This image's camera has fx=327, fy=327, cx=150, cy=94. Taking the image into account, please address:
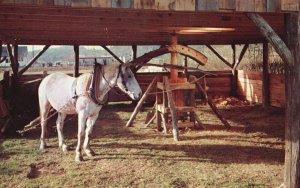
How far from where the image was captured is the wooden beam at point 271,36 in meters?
5.26

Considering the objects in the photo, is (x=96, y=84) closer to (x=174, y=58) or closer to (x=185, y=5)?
(x=185, y=5)

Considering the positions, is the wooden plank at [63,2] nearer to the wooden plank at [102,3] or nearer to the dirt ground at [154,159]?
the wooden plank at [102,3]

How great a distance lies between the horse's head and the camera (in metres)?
6.92

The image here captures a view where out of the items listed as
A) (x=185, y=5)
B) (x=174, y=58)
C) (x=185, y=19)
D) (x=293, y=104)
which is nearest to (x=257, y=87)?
(x=174, y=58)

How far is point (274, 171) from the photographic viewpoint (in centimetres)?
643

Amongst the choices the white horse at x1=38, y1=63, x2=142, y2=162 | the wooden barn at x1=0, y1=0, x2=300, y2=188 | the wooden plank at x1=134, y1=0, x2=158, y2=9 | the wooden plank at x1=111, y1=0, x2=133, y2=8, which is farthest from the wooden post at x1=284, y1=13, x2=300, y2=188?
the white horse at x1=38, y1=63, x2=142, y2=162

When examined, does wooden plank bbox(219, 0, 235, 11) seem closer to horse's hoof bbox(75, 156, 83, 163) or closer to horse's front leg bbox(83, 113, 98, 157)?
horse's front leg bbox(83, 113, 98, 157)

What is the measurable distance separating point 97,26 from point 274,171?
6.06 metres

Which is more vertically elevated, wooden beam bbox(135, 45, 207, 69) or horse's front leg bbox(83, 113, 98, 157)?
wooden beam bbox(135, 45, 207, 69)

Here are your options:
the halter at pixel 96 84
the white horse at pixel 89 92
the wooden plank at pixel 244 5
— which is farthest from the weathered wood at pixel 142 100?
the wooden plank at pixel 244 5

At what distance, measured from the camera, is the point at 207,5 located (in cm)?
499

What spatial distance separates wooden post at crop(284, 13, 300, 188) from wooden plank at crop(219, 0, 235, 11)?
3.61 feet

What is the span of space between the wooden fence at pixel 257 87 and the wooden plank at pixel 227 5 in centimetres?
1068

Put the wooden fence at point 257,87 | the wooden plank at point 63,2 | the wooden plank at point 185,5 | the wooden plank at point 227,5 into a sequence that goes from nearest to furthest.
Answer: the wooden plank at point 63,2
the wooden plank at point 185,5
the wooden plank at point 227,5
the wooden fence at point 257,87
